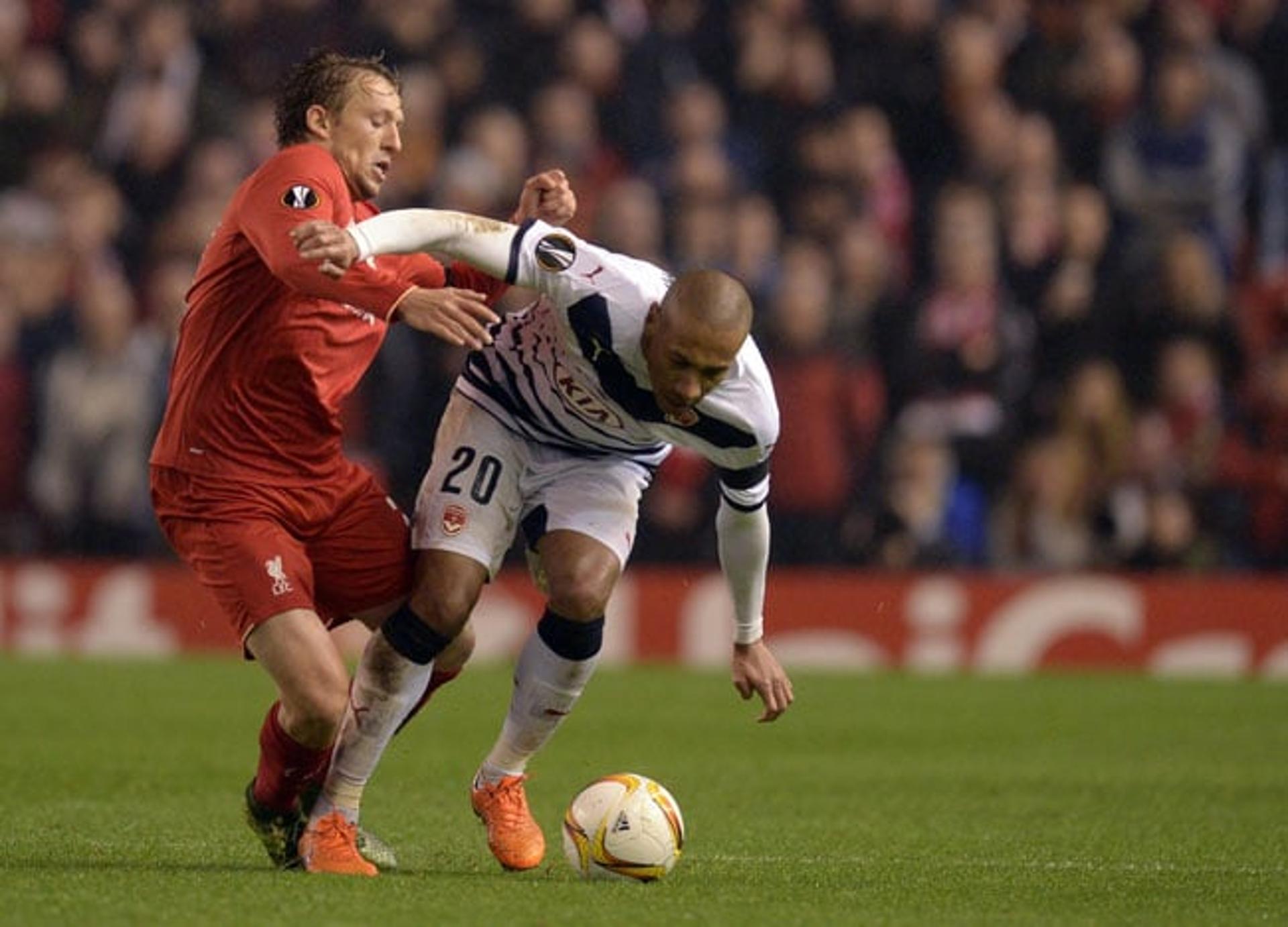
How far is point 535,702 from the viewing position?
6910 millimetres

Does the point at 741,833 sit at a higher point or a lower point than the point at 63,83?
lower

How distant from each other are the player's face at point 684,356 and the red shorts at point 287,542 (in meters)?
0.95

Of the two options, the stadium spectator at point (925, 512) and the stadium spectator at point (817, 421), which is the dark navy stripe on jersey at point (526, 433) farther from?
the stadium spectator at point (925, 512)

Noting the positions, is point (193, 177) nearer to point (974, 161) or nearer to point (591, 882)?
point (974, 161)

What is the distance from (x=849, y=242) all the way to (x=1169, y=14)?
2.65 metres

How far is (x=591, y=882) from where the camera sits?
6418 mm

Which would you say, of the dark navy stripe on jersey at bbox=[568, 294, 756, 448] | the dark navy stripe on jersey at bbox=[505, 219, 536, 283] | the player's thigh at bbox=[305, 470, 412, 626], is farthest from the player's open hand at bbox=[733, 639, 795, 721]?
the dark navy stripe on jersey at bbox=[505, 219, 536, 283]

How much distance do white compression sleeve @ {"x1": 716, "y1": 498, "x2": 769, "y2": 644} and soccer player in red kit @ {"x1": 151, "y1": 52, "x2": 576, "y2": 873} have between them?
2.92 feet

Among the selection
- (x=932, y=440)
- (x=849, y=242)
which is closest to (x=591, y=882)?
(x=932, y=440)

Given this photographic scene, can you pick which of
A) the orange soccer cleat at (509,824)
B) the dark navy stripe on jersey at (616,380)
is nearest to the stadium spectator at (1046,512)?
the orange soccer cleat at (509,824)

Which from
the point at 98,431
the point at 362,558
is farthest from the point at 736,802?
the point at 98,431

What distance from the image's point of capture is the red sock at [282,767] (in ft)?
21.7

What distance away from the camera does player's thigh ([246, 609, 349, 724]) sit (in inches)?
251

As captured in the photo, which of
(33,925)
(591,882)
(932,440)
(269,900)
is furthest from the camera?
(932,440)
